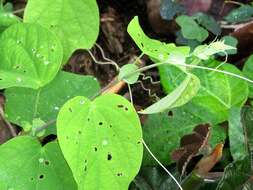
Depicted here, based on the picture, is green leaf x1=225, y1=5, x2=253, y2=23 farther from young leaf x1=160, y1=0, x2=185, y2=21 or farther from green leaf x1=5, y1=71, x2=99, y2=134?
green leaf x1=5, y1=71, x2=99, y2=134

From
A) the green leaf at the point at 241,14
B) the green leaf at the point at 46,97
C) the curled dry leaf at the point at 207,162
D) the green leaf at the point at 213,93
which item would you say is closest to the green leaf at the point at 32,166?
the green leaf at the point at 46,97

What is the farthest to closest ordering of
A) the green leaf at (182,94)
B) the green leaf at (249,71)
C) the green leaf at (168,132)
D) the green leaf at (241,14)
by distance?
the green leaf at (241,14)
the green leaf at (249,71)
the green leaf at (168,132)
the green leaf at (182,94)

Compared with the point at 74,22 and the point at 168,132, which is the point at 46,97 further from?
the point at 168,132

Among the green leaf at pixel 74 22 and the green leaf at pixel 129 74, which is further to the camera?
the green leaf at pixel 74 22

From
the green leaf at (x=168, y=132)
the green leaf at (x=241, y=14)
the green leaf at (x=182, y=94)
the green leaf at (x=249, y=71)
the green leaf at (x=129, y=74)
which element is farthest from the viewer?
the green leaf at (x=241, y=14)

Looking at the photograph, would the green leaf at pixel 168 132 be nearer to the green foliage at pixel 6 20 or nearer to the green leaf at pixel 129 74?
the green leaf at pixel 129 74

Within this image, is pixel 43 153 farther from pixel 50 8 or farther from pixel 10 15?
pixel 10 15
